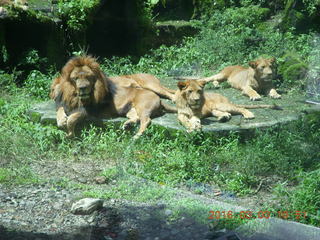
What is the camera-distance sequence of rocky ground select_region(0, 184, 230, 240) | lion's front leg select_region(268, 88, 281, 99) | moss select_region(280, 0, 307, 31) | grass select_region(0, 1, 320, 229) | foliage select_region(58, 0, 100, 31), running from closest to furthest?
rocky ground select_region(0, 184, 230, 240) < grass select_region(0, 1, 320, 229) < moss select_region(280, 0, 307, 31) < lion's front leg select_region(268, 88, 281, 99) < foliage select_region(58, 0, 100, 31)

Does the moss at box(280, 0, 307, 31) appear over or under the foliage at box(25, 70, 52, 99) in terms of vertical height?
over

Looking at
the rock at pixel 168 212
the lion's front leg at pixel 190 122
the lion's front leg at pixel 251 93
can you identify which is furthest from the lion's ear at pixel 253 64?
the rock at pixel 168 212

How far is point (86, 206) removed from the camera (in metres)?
3.51

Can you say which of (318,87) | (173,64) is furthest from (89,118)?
(318,87)

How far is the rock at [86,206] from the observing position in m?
3.48

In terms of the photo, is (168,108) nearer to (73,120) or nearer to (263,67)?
(73,120)

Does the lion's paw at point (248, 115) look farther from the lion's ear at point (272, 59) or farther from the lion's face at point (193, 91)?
the lion's ear at point (272, 59)

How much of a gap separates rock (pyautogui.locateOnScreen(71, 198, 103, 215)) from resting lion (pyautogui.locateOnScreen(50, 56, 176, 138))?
8.14 feet

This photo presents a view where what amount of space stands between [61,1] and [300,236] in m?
6.80

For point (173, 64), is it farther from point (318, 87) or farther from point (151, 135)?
point (318, 87)

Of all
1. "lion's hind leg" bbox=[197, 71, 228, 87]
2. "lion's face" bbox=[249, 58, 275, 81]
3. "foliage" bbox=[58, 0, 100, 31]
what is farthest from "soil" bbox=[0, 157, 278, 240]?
"foliage" bbox=[58, 0, 100, 31]

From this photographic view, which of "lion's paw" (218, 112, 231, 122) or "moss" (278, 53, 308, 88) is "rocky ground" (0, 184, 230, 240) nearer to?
"lion's paw" (218, 112, 231, 122)

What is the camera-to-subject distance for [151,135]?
5.99 m

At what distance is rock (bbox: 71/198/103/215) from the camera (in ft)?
11.4
